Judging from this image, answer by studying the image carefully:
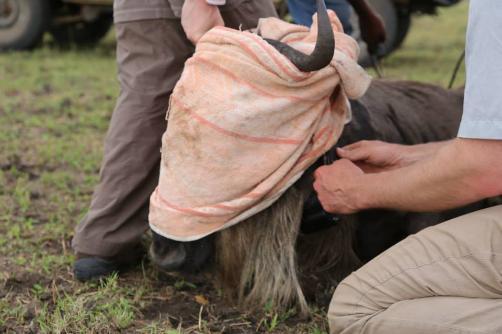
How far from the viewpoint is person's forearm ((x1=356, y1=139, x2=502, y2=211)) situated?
208 cm

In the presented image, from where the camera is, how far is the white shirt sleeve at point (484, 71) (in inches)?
77.7

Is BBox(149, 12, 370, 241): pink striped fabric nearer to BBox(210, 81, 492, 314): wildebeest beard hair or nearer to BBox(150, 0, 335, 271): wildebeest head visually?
BBox(150, 0, 335, 271): wildebeest head

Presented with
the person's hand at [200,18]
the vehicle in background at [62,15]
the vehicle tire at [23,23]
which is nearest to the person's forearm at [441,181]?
the person's hand at [200,18]

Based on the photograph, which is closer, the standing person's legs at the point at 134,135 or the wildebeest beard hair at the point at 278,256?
the wildebeest beard hair at the point at 278,256

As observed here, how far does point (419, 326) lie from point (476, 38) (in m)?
0.79

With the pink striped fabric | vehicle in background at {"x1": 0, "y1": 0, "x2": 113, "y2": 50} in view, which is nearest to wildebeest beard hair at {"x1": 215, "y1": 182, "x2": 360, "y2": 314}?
the pink striped fabric

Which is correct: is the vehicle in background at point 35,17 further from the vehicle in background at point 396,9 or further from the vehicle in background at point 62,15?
the vehicle in background at point 396,9

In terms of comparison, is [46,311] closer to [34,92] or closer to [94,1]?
[34,92]

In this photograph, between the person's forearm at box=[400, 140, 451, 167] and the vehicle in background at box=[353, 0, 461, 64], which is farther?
the vehicle in background at box=[353, 0, 461, 64]

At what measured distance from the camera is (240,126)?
2357 millimetres

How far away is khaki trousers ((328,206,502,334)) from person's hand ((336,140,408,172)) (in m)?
0.34

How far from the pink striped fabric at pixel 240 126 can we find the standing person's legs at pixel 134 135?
460 mm

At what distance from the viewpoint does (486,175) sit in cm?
209

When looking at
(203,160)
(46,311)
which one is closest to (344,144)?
(203,160)
